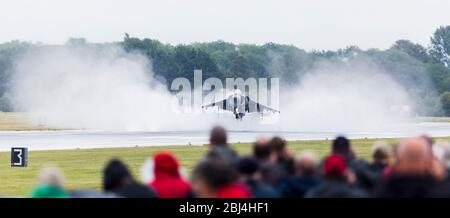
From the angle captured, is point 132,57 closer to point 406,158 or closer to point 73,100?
point 73,100

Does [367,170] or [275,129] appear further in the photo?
[275,129]

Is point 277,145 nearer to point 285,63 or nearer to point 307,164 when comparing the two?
point 307,164

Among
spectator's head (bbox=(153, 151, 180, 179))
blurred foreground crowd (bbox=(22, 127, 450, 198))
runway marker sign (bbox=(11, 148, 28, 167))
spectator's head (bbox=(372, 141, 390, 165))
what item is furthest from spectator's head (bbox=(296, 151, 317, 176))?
runway marker sign (bbox=(11, 148, 28, 167))

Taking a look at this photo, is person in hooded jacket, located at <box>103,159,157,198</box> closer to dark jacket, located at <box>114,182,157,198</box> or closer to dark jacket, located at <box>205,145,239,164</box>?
dark jacket, located at <box>114,182,157,198</box>

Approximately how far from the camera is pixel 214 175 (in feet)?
31.4

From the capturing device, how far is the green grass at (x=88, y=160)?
31859mm

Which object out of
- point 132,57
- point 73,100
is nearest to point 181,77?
point 132,57

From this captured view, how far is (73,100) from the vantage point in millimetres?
98000

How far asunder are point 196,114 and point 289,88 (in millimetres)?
21423

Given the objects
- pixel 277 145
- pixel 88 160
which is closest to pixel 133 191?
pixel 277 145

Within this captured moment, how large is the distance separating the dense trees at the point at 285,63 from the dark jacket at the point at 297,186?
328 ft

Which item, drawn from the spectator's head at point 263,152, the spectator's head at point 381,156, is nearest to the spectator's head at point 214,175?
the spectator's head at point 263,152

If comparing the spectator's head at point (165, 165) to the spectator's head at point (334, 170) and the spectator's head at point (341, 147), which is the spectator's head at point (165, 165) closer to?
the spectator's head at point (334, 170)
